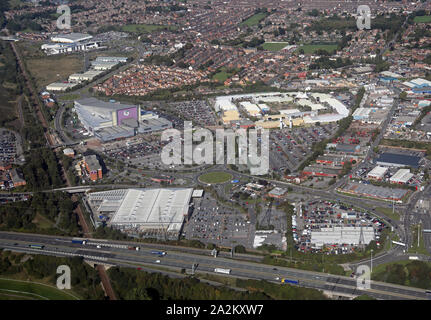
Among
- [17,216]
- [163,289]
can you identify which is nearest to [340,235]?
[163,289]

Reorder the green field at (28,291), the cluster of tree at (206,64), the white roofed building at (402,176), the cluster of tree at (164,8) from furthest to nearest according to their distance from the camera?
the cluster of tree at (164,8) < the cluster of tree at (206,64) < the white roofed building at (402,176) < the green field at (28,291)

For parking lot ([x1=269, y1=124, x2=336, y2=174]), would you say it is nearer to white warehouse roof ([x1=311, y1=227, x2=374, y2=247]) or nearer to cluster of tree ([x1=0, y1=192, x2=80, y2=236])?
white warehouse roof ([x1=311, y1=227, x2=374, y2=247])

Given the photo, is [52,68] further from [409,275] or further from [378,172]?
[409,275]

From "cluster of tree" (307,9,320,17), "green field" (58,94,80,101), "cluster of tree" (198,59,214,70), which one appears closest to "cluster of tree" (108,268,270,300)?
"green field" (58,94,80,101)

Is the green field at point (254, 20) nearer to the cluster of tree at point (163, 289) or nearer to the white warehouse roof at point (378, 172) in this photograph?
the white warehouse roof at point (378, 172)

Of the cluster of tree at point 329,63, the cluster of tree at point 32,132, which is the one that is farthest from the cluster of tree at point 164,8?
the cluster of tree at point 32,132

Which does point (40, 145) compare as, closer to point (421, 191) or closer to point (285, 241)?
point (285, 241)
